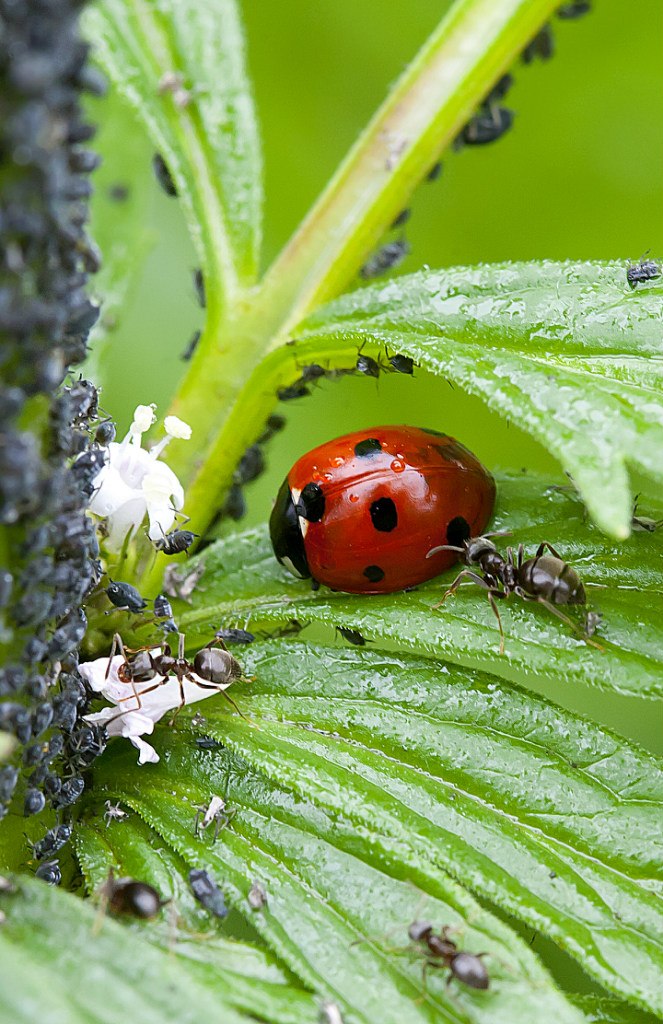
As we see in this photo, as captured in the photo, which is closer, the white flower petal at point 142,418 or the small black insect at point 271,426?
the white flower petal at point 142,418

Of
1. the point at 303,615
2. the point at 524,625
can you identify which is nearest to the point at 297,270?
the point at 303,615

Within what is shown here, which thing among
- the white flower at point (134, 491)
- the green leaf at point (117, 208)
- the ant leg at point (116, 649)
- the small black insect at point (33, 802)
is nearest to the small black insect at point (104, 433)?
the white flower at point (134, 491)

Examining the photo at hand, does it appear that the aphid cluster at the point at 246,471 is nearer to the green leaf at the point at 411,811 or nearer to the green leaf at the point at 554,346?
the green leaf at the point at 554,346

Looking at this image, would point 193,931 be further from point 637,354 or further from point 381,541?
point 637,354

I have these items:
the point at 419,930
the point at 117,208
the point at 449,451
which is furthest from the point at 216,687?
the point at 117,208

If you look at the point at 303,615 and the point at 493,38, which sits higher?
the point at 493,38

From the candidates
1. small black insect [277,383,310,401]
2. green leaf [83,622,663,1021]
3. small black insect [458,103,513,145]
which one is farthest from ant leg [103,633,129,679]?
small black insect [458,103,513,145]
